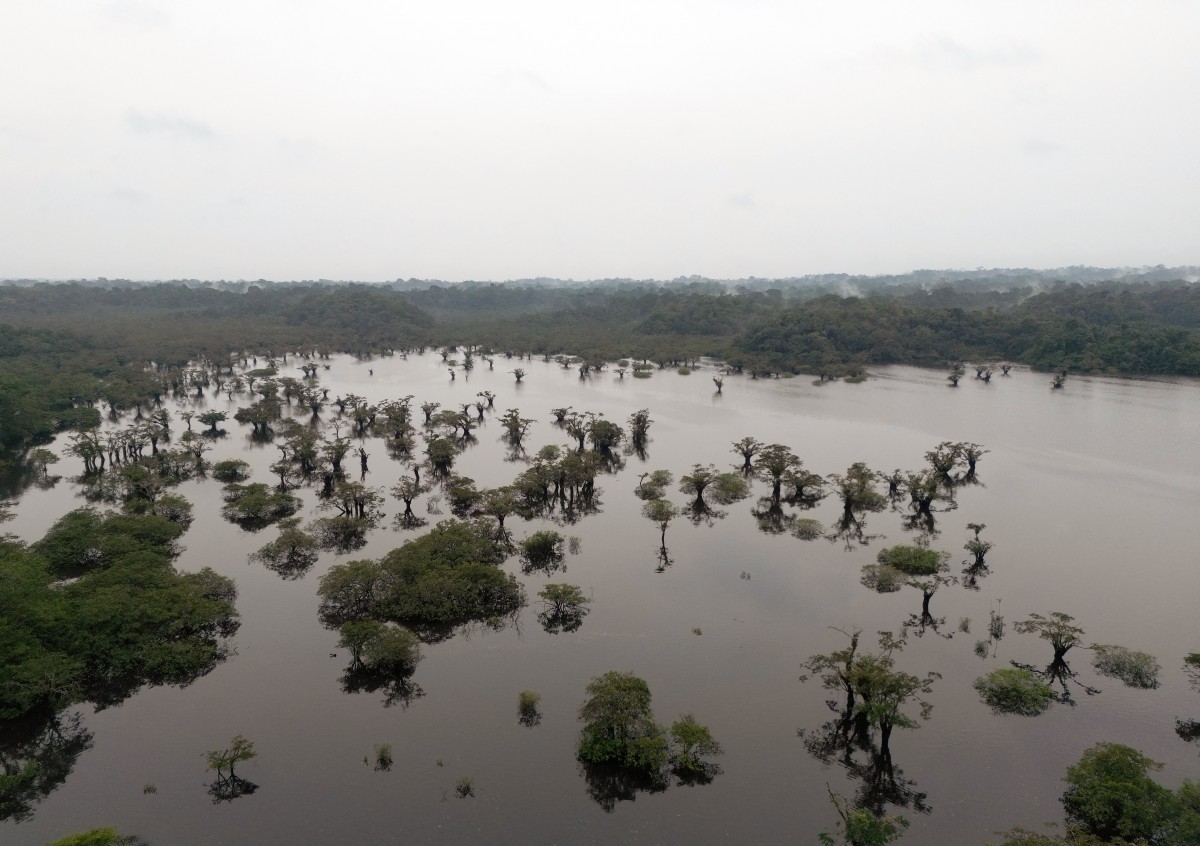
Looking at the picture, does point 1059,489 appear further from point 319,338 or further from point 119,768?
point 319,338

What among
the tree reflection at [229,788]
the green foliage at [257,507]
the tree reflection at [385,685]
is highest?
the green foliage at [257,507]

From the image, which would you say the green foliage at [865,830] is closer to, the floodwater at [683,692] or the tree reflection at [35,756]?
the floodwater at [683,692]

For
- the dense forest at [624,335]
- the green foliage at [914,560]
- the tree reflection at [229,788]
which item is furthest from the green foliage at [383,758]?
the dense forest at [624,335]

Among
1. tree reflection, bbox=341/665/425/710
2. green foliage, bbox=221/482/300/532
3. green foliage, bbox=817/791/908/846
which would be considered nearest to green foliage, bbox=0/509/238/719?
tree reflection, bbox=341/665/425/710

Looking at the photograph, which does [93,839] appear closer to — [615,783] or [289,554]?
[615,783]

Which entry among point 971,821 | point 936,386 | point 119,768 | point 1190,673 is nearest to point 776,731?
point 971,821

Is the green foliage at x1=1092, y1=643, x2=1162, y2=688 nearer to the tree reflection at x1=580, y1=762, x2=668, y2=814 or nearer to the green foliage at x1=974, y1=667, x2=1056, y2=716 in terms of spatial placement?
the green foliage at x1=974, y1=667, x2=1056, y2=716
